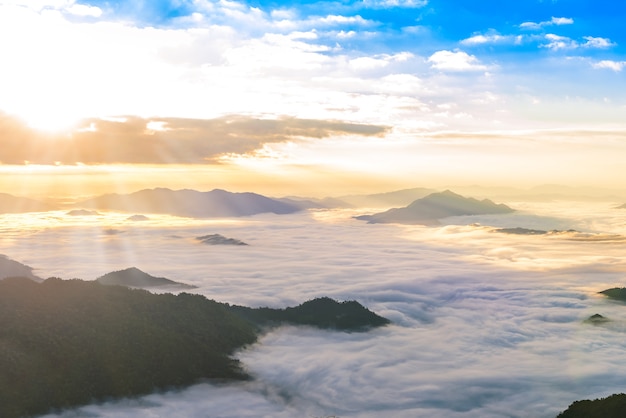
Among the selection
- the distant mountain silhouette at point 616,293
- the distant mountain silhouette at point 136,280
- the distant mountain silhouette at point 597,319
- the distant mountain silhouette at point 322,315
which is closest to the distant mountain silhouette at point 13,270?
the distant mountain silhouette at point 136,280

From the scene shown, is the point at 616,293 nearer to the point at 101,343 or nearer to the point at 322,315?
the point at 322,315

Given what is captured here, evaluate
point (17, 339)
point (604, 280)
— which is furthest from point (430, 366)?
point (604, 280)

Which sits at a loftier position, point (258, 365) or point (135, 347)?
point (135, 347)

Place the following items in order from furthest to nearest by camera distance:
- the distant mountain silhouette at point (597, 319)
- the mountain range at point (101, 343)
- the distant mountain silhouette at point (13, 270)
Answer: the distant mountain silhouette at point (13, 270), the distant mountain silhouette at point (597, 319), the mountain range at point (101, 343)

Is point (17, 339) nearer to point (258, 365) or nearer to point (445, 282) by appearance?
point (258, 365)

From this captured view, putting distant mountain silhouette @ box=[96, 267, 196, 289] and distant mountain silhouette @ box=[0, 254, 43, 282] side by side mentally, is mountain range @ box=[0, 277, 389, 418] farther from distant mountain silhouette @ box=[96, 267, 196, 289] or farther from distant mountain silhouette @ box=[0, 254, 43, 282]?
distant mountain silhouette @ box=[0, 254, 43, 282]

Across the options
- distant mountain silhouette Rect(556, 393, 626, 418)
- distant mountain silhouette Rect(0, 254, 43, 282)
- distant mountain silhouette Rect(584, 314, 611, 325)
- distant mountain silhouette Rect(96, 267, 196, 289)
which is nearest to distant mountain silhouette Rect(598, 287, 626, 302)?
distant mountain silhouette Rect(584, 314, 611, 325)

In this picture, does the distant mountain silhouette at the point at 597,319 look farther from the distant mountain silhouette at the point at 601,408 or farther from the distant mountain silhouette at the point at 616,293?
the distant mountain silhouette at the point at 601,408

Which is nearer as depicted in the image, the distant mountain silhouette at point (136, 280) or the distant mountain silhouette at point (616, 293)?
the distant mountain silhouette at point (136, 280)

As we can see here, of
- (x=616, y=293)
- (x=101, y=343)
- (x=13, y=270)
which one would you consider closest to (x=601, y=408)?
(x=101, y=343)
